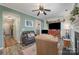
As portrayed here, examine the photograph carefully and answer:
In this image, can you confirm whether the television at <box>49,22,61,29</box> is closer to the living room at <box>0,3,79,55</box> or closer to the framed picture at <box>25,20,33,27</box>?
the living room at <box>0,3,79,55</box>

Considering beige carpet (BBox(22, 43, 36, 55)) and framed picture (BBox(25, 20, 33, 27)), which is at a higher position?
framed picture (BBox(25, 20, 33, 27))

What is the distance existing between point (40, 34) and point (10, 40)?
21.1 inches

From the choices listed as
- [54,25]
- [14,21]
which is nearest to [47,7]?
[54,25]

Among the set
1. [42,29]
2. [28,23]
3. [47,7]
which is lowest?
[42,29]

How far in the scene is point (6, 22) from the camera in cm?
255

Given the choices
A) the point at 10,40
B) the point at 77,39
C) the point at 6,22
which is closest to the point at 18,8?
the point at 6,22

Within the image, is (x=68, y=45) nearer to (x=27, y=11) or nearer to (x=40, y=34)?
(x=40, y=34)

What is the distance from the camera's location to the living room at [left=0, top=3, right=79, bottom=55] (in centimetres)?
255

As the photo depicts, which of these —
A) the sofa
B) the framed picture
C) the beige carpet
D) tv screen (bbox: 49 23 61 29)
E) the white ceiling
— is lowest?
the beige carpet

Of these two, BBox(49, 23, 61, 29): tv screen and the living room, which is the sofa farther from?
BBox(49, 23, 61, 29): tv screen

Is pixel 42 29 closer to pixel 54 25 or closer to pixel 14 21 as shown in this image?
pixel 54 25

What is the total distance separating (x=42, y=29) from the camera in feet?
8.58

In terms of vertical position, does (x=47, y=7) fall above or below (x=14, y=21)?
above

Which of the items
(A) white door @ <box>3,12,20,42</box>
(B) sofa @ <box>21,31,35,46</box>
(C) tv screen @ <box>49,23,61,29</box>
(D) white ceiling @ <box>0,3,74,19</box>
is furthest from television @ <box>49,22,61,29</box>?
(A) white door @ <box>3,12,20,42</box>
